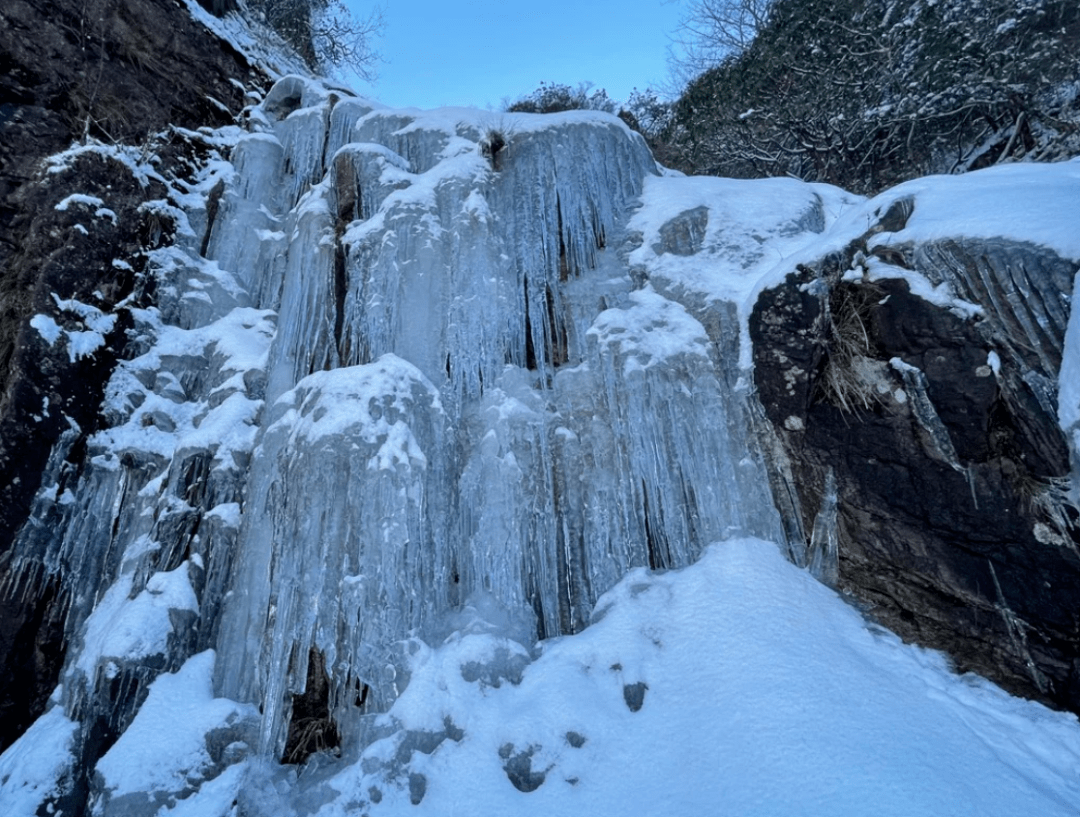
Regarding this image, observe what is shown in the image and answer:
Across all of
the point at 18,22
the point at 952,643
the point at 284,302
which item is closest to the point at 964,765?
the point at 952,643

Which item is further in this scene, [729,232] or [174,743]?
[729,232]

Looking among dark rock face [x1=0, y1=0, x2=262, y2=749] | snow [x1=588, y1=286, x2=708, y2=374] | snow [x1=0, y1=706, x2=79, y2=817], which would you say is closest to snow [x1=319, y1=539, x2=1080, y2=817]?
snow [x1=588, y1=286, x2=708, y2=374]

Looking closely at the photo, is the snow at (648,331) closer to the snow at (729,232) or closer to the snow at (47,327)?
the snow at (729,232)

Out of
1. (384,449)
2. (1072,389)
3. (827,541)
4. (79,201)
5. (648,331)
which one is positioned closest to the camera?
(1072,389)

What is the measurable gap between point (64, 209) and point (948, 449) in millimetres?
7085

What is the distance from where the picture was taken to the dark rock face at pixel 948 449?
10.1 feet

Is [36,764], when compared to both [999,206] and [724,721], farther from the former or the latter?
[999,206]

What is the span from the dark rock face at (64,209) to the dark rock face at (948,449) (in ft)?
17.1

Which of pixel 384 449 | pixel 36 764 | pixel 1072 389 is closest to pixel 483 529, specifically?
pixel 384 449

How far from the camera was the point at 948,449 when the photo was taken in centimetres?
342

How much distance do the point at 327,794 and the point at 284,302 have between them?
3.91m

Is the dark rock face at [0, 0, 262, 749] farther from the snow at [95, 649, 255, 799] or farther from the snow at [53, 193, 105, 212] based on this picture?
the snow at [95, 649, 255, 799]

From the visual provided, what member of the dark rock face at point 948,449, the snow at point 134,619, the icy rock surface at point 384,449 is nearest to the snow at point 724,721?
the icy rock surface at point 384,449

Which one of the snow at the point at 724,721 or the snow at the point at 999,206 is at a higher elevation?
the snow at the point at 999,206
